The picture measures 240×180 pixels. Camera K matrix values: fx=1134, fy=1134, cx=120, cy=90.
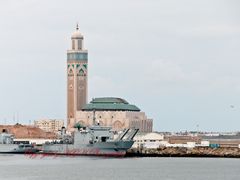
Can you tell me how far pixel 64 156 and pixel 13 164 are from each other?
21.8 meters

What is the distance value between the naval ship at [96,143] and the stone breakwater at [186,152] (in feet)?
9.33

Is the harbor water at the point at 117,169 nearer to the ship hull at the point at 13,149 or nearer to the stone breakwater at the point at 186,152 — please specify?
the stone breakwater at the point at 186,152

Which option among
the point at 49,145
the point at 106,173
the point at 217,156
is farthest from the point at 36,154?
the point at 106,173

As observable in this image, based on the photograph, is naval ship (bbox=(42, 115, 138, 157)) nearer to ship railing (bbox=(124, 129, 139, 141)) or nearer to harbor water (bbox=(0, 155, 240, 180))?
ship railing (bbox=(124, 129, 139, 141))

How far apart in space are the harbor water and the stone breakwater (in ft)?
20.2

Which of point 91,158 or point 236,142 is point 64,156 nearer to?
point 91,158

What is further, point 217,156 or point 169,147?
point 169,147

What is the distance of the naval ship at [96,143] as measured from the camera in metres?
153

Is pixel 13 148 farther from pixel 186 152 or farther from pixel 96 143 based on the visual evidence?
pixel 186 152

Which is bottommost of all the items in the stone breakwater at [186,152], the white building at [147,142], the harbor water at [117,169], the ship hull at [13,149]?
the harbor water at [117,169]

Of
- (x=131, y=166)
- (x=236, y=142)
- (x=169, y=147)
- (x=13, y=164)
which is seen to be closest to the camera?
(x=131, y=166)

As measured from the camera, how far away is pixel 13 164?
135 m

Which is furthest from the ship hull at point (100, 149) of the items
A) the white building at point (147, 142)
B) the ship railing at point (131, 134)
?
the white building at point (147, 142)

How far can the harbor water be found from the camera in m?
108
